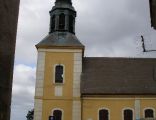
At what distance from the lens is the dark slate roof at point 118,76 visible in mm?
27578

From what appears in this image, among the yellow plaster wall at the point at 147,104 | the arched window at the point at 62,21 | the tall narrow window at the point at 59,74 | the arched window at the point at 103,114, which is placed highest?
the arched window at the point at 62,21

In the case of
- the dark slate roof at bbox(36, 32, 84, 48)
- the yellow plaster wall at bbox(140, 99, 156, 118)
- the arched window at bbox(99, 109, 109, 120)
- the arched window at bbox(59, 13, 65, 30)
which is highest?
the arched window at bbox(59, 13, 65, 30)

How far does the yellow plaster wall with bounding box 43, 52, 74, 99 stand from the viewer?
90.4 ft

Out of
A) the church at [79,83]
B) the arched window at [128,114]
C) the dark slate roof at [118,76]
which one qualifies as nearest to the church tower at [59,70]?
the church at [79,83]

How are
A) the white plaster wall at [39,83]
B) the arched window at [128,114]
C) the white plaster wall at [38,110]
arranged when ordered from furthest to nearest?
1. the arched window at [128,114]
2. the white plaster wall at [39,83]
3. the white plaster wall at [38,110]

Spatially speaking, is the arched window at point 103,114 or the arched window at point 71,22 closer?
the arched window at point 103,114

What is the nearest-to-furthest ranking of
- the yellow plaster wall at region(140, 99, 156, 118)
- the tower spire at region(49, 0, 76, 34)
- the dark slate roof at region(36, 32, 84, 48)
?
the yellow plaster wall at region(140, 99, 156, 118)
the dark slate roof at region(36, 32, 84, 48)
the tower spire at region(49, 0, 76, 34)

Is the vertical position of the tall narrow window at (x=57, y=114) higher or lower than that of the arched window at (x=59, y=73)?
lower

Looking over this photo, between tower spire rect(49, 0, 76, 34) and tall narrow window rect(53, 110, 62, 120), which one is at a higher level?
tower spire rect(49, 0, 76, 34)

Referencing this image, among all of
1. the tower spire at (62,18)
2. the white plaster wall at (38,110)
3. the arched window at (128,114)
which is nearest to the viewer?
the white plaster wall at (38,110)

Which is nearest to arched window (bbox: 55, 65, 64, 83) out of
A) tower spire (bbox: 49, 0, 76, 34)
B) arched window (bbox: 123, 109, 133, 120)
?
tower spire (bbox: 49, 0, 76, 34)

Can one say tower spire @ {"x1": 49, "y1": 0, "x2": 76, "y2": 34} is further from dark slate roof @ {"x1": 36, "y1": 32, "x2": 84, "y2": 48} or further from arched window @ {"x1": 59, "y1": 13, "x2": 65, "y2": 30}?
dark slate roof @ {"x1": 36, "y1": 32, "x2": 84, "y2": 48}

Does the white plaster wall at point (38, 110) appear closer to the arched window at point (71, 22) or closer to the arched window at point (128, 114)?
the arched window at point (128, 114)

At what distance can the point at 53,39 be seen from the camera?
29.1 meters
